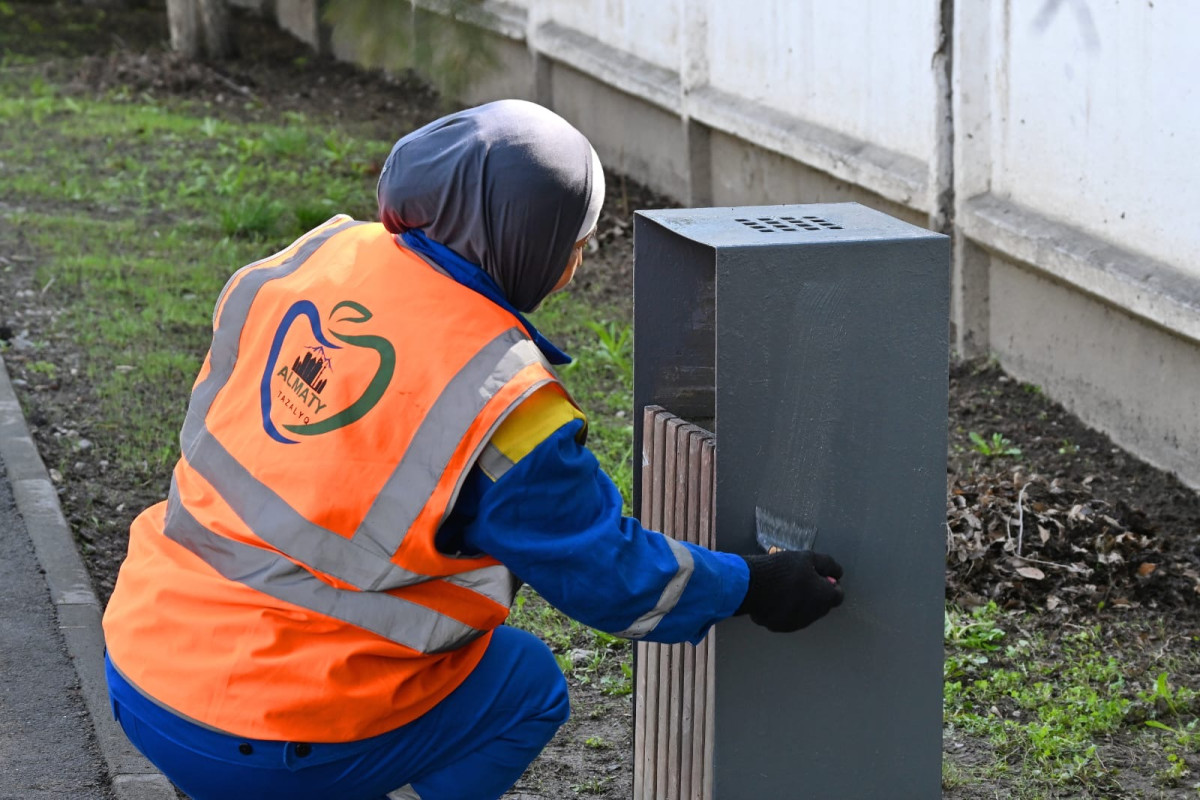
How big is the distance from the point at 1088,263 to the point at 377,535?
11.6 feet

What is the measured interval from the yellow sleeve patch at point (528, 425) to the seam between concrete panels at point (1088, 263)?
2984mm

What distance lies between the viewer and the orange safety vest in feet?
6.66

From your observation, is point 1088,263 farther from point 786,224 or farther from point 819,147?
point 786,224

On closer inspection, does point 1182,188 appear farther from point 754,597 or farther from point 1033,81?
point 754,597

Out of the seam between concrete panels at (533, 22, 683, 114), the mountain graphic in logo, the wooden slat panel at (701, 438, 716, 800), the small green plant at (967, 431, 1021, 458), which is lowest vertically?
the small green plant at (967, 431, 1021, 458)

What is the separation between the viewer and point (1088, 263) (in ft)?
16.2

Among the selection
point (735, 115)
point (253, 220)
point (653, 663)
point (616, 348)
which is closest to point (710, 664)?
point (653, 663)

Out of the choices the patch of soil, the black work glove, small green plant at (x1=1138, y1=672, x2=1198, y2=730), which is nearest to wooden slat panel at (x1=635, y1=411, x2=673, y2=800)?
the black work glove

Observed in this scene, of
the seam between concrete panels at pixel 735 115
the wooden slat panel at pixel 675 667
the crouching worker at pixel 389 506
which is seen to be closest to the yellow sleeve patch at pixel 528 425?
the crouching worker at pixel 389 506

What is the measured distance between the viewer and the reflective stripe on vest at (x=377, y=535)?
2.02m

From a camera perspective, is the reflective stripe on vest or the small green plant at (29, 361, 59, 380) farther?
the small green plant at (29, 361, 59, 380)

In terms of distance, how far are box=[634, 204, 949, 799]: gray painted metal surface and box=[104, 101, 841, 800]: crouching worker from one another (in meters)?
0.17

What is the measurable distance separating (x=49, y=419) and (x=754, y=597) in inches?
160

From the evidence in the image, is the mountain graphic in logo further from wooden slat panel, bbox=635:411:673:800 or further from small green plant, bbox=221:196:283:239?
small green plant, bbox=221:196:283:239
